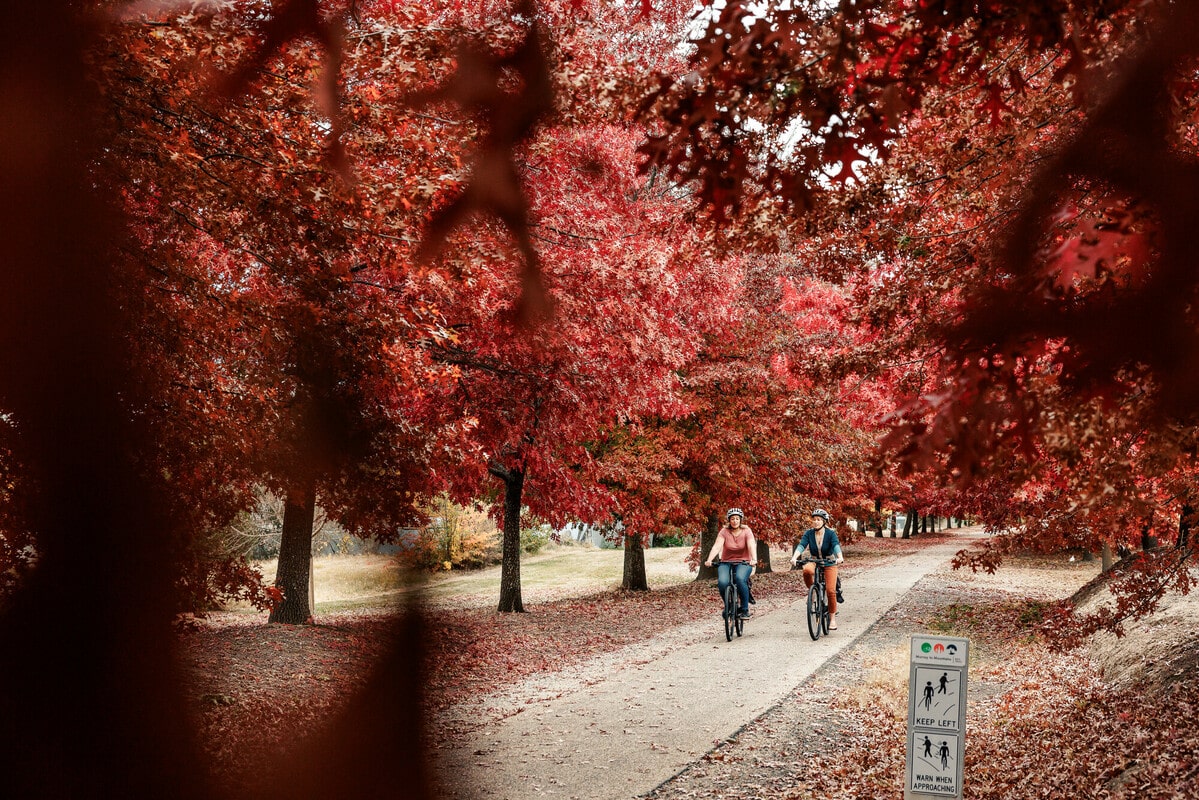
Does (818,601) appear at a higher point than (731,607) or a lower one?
higher

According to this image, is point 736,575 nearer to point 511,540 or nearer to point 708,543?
point 511,540

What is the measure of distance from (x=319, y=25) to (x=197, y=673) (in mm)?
6529

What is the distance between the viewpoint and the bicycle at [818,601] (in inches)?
480

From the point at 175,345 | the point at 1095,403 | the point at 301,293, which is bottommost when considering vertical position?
the point at 1095,403

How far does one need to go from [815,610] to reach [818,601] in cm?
23

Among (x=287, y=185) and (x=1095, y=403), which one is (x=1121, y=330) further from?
(x=287, y=185)

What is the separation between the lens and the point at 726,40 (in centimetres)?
273

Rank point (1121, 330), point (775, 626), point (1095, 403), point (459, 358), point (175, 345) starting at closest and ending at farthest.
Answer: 1. point (1121, 330)
2. point (1095, 403)
3. point (175, 345)
4. point (459, 358)
5. point (775, 626)

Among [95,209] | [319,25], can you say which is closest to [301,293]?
[95,209]

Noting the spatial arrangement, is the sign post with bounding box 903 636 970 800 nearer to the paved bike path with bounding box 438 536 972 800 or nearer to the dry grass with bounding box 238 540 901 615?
the paved bike path with bounding box 438 536 972 800

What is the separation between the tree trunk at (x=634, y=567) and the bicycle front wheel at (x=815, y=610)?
9324 mm

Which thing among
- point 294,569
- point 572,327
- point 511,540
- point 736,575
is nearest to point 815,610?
point 736,575

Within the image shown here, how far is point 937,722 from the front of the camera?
489 cm

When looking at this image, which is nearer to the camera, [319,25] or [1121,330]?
[1121,330]
